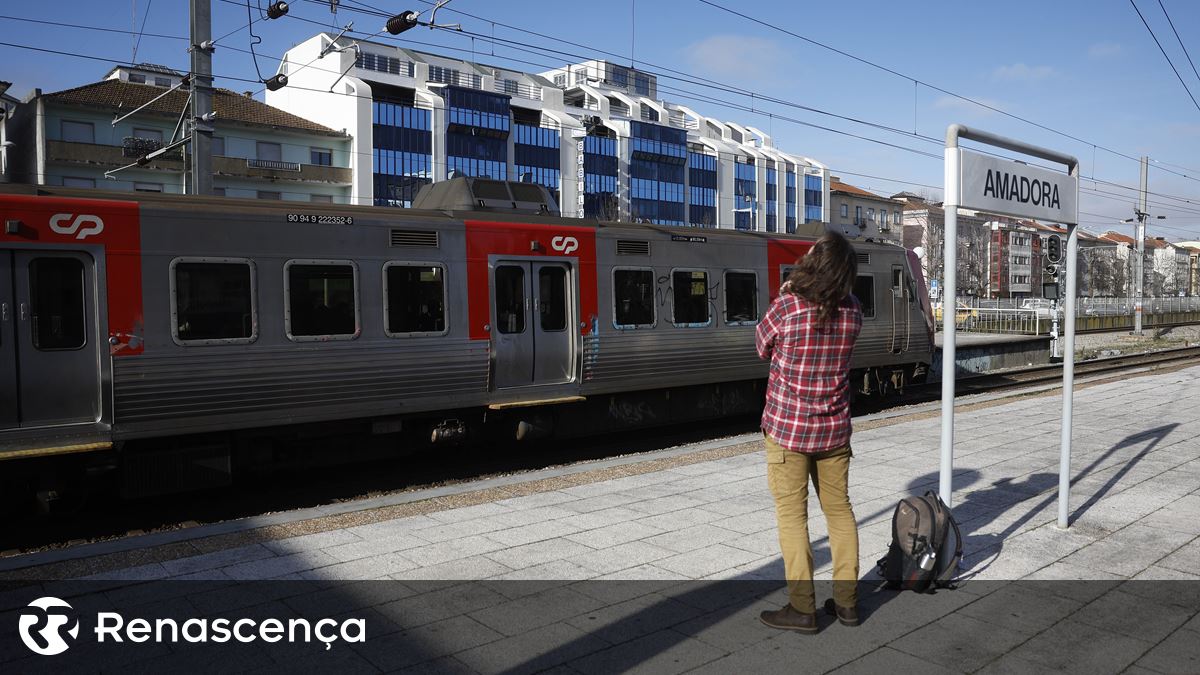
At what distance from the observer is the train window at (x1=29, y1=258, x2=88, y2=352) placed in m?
7.51

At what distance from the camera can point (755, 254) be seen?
13.7m

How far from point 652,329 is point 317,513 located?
18.9 ft

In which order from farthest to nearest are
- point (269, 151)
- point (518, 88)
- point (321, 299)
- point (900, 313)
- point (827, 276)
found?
1. point (518, 88)
2. point (269, 151)
3. point (900, 313)
4. point (321, 299)
5. point (827, 276)

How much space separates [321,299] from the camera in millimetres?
9070

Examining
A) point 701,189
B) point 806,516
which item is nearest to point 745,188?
point 701,189

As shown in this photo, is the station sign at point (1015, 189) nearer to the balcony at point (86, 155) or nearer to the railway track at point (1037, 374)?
the railway track at point (1037, 374)

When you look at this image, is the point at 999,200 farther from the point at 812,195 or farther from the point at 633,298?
the point at 812,195

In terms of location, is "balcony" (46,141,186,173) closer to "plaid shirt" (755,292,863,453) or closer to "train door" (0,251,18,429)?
"train door" (0,251,18,429)

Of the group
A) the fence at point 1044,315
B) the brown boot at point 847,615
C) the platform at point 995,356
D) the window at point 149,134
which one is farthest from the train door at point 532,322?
the window at point 149,134

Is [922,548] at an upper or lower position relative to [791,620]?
upper

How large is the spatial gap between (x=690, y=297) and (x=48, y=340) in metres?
7.85

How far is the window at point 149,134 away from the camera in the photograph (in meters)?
48.0

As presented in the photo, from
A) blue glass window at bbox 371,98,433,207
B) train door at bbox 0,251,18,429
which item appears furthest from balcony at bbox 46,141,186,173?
train door at bbox 0,251,18,429

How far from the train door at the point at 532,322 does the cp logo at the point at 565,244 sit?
20cm
